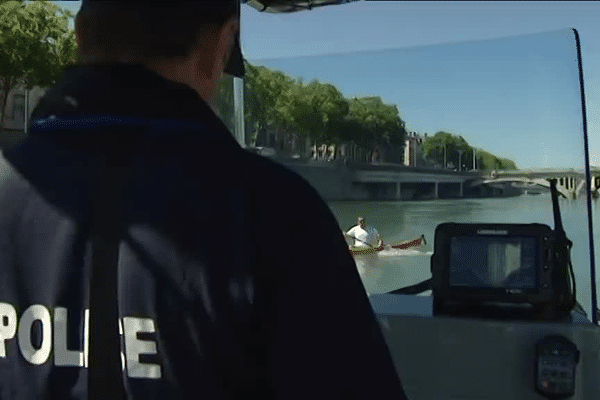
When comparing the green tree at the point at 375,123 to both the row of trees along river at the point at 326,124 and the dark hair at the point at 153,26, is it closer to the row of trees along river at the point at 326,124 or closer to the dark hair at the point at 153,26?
the row of trees along river at the point at 326,124

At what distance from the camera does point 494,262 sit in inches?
89.4

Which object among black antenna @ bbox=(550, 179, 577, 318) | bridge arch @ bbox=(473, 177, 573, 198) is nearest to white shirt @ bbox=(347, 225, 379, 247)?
bridge arch @ bbox=(473, 177, 573, 198)

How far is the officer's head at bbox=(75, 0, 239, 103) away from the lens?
0.96 meters

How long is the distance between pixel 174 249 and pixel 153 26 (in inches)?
11.4

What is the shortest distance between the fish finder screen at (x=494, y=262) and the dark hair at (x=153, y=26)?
1.48m

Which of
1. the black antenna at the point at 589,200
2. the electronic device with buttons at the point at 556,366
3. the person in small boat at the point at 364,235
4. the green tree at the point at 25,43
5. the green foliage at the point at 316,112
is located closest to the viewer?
the electronic device with buttons at the point at 556,366

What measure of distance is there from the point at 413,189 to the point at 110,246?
1.82 metres

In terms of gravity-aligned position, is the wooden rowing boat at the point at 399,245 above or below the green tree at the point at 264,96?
below

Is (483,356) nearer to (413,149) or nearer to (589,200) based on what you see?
(589,200)

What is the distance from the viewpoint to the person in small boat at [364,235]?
248 centimetres

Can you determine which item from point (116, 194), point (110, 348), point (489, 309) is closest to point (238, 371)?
point (110, 348)

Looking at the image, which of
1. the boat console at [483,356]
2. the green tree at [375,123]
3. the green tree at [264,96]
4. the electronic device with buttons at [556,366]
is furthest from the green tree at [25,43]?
the electronic device with buttons at [556,366]

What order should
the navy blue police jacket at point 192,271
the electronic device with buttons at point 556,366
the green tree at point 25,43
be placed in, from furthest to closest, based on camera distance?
the green tree at point 25,43, the electronic device with buttons at point 556,366, the navy blue police jacket at point 192,271

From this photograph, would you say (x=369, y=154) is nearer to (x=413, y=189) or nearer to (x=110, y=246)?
(x=413, y=189)
